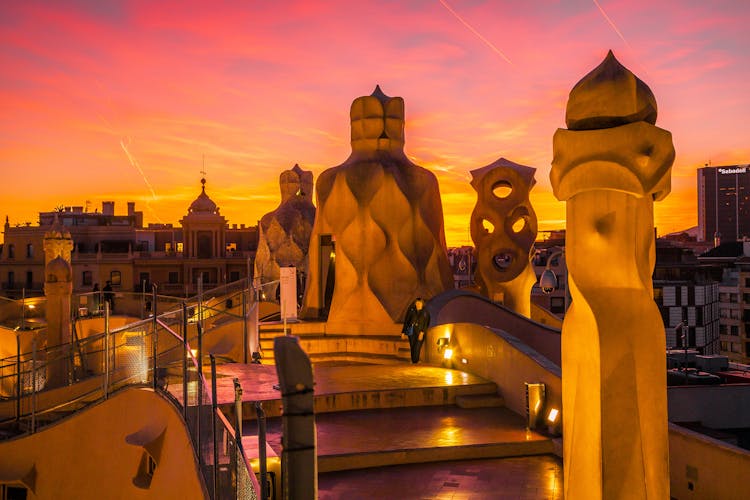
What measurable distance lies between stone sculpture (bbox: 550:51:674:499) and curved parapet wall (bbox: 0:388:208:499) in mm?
3660

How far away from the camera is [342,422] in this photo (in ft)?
35.3

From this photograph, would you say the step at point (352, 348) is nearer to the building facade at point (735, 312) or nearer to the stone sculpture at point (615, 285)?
the stone sculpture at point (615, 285)

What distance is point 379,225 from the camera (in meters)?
19.0

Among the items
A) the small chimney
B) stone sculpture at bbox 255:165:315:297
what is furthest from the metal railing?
the small chimney

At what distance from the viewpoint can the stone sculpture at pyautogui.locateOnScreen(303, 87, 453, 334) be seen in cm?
1889

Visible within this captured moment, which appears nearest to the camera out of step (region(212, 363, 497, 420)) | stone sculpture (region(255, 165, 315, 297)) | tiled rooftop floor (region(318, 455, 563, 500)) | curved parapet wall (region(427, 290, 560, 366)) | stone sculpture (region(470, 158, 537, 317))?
tiled rooftop floor (region(318, 455, 563, 500))

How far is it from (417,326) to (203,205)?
4352cm

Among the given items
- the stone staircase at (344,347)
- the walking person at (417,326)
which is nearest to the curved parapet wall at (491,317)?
the walking person at (417,326)

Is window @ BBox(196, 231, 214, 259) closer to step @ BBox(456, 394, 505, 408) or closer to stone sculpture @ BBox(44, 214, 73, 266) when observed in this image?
stone sculpture @ BBox(44, 214, 73, 266)

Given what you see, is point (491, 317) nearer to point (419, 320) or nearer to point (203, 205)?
point (419, 320)

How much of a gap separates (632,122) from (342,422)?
6370 millimetres

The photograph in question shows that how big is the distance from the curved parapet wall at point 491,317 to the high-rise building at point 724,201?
16289 cm

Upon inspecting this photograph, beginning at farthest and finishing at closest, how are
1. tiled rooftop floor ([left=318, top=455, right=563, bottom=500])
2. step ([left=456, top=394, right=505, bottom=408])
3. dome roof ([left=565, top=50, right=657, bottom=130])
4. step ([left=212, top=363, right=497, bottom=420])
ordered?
1. step ([left=456, top=394, right=505, bottom=408])
2. step ([left=212, top=363, right=497, bottom=420])
3. tiled rooftop floor ([left=318, top=455, right=563, bottom=500])
4. dome roof ([left=565, top=50, right=657, bottom=130])

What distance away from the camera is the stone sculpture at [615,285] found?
6047 millimetres
